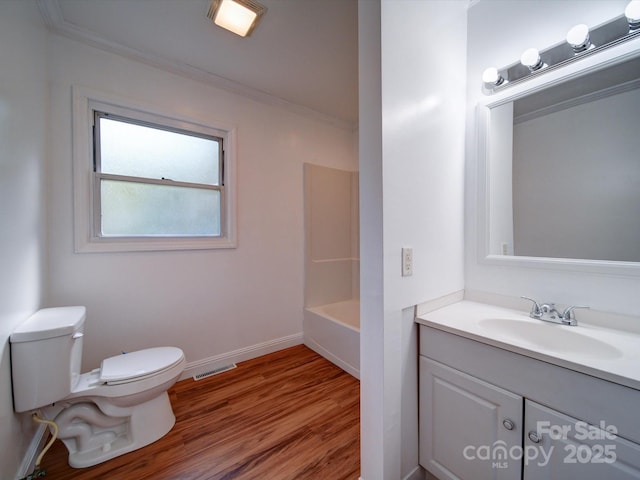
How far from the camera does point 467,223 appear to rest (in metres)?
1.48

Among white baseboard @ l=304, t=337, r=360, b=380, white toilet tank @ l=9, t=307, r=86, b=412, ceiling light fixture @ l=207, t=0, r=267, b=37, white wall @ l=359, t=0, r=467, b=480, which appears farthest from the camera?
white baseboard @ l=304, t=337, r=360, b=380

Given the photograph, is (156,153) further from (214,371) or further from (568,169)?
(568,169)

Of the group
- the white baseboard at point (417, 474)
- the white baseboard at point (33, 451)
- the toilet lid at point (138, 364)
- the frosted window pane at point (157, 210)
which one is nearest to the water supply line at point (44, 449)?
the white baseboard at point (33, 451)

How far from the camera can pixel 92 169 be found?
1.71 meters

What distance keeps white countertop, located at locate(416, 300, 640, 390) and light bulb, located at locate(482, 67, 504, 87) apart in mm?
1228

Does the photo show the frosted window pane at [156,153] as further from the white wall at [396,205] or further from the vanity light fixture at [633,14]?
the vanity light fixture at [633,14]

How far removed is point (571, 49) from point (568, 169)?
54cm

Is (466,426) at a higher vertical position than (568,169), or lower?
lower

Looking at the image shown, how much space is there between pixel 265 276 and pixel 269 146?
1309 millimetres

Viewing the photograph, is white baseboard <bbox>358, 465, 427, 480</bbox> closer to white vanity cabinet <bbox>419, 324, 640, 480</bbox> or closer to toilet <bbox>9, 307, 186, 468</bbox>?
white vanity cabinet <bbox>419, 324, 640, 480</bbox>

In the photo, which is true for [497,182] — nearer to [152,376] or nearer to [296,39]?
[296,39]

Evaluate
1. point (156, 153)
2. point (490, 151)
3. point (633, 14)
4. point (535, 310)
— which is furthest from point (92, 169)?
point (633, 14)

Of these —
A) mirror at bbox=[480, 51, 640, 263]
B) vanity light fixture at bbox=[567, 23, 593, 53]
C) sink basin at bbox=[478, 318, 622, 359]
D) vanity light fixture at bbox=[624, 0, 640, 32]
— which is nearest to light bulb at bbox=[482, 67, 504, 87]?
mirror at bbox=[480, 51, 640, 263]

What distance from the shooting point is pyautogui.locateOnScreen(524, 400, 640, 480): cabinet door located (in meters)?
0.69
